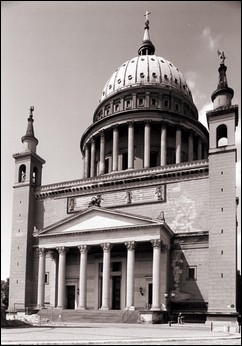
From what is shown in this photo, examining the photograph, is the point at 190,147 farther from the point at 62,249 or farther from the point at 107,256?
the point at 62,249

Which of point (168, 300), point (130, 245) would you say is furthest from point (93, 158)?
point (168, 300)

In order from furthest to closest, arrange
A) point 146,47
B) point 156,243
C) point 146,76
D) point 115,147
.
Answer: point 146,47 < point 146,76 < point 115,147 < point 156,243

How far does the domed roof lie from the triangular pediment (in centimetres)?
3112

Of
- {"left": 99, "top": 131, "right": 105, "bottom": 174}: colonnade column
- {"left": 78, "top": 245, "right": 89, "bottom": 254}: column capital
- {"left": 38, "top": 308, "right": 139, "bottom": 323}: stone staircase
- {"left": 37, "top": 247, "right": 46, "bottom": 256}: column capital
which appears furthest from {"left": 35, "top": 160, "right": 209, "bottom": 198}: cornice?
{"left": 38, "top": 308, "right": 139, "bottom": 323}: stone staircase

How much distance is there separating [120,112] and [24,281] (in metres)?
29.4

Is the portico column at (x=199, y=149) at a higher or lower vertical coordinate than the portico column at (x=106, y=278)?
higher

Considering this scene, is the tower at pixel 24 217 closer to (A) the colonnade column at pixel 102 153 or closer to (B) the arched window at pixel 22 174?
(B) the arched window at pixel 22 174

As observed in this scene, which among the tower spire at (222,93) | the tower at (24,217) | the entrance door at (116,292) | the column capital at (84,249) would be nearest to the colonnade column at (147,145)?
the tower at (24,217)

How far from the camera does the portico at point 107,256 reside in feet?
148

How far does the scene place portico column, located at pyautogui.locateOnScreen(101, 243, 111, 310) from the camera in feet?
149

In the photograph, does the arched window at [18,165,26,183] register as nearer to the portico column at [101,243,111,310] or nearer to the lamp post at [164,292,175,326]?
the portico column at [101,243,111,310]

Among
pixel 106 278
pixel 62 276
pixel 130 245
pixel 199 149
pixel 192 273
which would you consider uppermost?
pixel 199 149

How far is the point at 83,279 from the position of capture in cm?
4775

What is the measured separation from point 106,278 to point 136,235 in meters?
5.38
